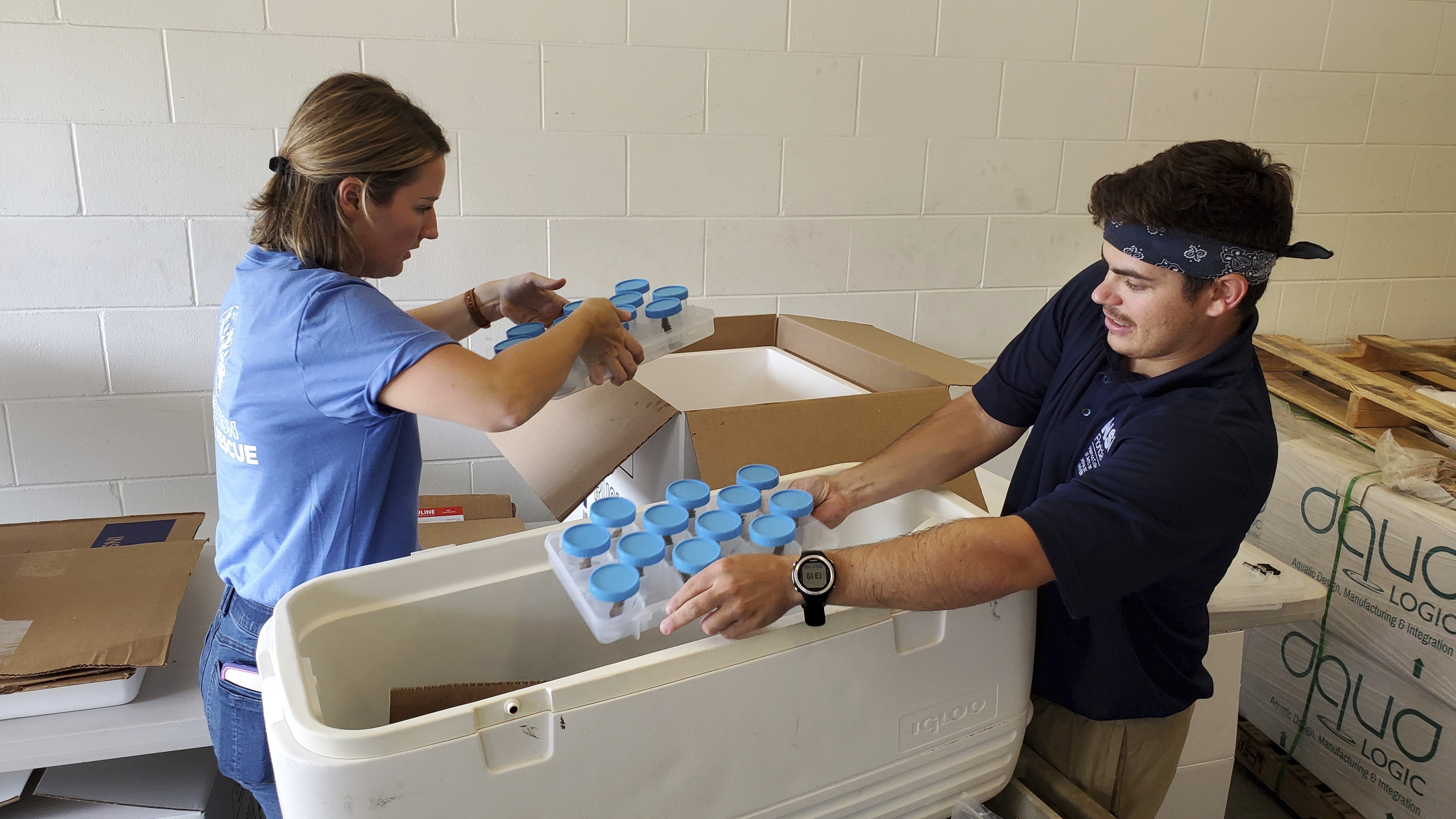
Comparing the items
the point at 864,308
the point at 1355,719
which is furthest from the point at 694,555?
the point at 1355,719

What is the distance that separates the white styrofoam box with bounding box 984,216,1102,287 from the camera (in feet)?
7.88

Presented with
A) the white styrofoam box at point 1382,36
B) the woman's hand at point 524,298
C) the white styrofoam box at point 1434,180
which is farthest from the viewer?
the white styrofoam box at point 1434,180

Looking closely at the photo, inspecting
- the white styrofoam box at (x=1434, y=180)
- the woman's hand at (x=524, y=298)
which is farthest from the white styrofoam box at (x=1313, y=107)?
the woman's hand at (x=524, y=298)

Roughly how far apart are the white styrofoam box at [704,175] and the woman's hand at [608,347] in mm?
932

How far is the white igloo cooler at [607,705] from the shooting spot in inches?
27.7

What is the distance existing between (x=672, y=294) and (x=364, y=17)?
989 mm

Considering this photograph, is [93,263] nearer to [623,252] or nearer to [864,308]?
[623,252]

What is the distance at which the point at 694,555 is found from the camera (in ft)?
2.87

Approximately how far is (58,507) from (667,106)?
1.54 metres

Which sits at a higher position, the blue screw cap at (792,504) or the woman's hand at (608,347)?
the woman's hand at (608,347)

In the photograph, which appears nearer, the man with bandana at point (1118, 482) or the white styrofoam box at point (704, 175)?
the man with bandana at point (1118, 482)

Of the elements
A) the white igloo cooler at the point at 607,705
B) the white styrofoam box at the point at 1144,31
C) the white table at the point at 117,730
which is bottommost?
the white table at the point at 117,730

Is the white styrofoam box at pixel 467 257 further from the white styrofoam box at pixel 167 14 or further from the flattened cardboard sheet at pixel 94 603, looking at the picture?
the flattened cardboard sheet at pixel 94 603

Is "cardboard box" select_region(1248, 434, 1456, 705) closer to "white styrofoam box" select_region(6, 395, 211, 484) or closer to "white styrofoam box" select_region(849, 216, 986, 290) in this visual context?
"white styrofoam box" select_region(849, 216, 986, 290)
